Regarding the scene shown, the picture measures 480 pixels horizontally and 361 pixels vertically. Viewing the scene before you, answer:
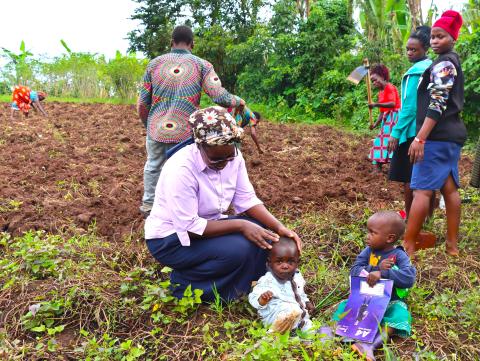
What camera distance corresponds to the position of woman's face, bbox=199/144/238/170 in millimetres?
2551

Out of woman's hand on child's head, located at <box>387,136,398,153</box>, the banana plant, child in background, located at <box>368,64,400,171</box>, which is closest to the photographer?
woman's hand on child's head, located at <box>387,136,398,153</box>

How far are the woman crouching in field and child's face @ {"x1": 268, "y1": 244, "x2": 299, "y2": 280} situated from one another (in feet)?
0.17

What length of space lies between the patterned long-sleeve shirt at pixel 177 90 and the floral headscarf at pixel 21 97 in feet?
18.6

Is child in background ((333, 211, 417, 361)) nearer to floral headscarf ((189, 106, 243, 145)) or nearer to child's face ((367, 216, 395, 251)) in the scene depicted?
child's face ((367, 216, 395, 251))

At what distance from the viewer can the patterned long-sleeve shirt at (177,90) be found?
382 centimetres

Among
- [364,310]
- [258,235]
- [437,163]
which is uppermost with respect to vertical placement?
[437,163]

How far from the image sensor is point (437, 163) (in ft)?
10.8

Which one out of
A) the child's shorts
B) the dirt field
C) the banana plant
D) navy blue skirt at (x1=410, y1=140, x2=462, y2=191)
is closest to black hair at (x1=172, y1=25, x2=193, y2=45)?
the dirt field

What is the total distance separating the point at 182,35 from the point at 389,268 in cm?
231

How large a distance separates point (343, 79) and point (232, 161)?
374 inches

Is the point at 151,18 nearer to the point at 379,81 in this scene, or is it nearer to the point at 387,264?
the point at 379,81

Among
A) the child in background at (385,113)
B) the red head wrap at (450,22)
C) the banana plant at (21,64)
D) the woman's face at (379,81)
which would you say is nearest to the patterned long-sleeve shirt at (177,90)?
the red head wrap at (450,22)

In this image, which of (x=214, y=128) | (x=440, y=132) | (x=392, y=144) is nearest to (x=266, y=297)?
(x=214, y=128)

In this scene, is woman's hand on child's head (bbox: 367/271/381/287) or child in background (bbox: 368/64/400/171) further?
child in background (bbox: 368/64/400/171)
